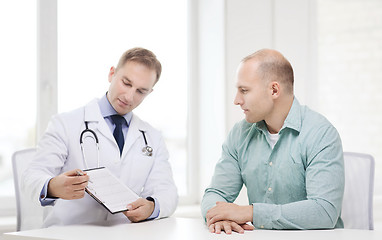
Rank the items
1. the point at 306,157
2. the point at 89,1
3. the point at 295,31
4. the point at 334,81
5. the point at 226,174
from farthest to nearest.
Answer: the point at 334,81, the point at 295,31, the point at 89,1, the point at 226,174, the point at 306,157

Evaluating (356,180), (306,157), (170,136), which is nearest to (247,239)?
(306,157)

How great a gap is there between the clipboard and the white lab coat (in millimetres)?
153

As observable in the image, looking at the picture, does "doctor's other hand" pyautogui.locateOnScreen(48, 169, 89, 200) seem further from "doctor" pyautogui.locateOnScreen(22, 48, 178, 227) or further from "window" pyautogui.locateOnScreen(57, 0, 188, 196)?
"window" pyautogui.locateOnScreen(57, 0, 188, 196)

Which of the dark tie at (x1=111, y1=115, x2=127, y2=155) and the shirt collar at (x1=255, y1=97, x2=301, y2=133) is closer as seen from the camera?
the shirt collar at (x1=255, y1=97, x2=301, y2=133)

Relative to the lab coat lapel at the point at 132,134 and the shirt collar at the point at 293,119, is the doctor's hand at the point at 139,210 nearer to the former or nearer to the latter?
the lab coat lapel at the point at 132,134

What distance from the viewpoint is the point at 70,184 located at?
5.97 ft

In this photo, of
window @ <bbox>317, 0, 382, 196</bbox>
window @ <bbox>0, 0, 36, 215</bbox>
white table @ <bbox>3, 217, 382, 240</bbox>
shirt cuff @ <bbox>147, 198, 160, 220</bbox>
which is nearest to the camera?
white table @ <bbox>3, 217, 382, 240</bbox>

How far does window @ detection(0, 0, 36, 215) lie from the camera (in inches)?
119

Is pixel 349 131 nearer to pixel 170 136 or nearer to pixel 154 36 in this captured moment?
pixel 170 136

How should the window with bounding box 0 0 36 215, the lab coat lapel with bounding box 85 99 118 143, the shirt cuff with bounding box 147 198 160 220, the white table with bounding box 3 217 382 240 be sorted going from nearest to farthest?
the white table with bounding box 3 217 382 240 < the shirt cuff with bounding box 147 198 160 220 < the lab coat lapel with bounding box 85 99 118 143 < the window with bounding box 0 0 36 215

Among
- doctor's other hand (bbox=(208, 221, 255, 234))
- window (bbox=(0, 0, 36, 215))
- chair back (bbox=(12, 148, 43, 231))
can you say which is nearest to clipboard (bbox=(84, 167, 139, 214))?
doctor's other hand (bbox=(208, 221, 255, 234))

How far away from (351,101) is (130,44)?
1757 millimetres

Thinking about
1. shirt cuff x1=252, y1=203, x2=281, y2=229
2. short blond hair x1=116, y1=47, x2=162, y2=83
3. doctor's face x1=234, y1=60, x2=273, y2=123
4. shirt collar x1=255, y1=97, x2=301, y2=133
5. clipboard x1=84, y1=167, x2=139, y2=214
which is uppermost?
short blond hair x1=116, y1=47, x2=162, y2=83

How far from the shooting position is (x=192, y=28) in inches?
145
